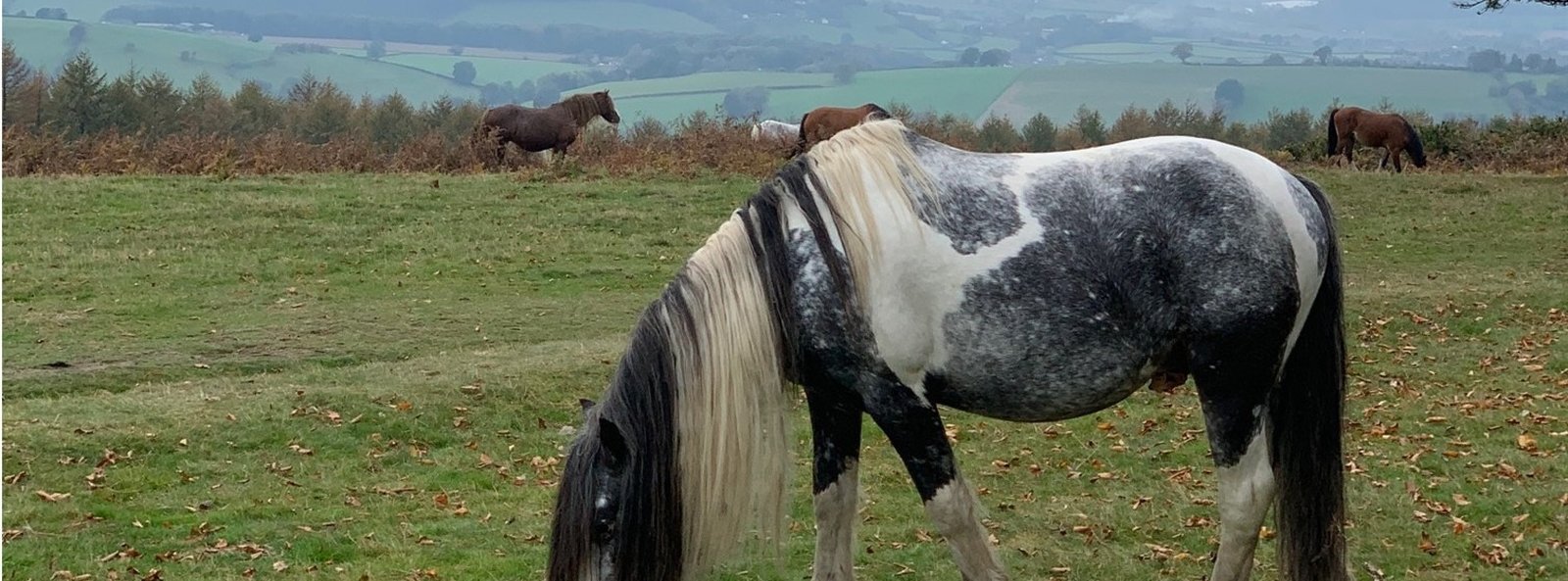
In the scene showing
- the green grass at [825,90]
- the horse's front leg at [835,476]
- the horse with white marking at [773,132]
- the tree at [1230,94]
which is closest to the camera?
the horse's front leg at [835,476]

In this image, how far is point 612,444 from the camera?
13.1 ft

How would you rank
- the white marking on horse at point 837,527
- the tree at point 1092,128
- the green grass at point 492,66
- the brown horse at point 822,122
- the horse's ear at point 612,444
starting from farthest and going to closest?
the green grass at point 492,66, the tree at point 1092,128, the brown horse at point 822,122, the white marking on horse at point 837,527, the horse's ear at point 612,444

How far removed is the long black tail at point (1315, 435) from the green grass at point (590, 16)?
102m

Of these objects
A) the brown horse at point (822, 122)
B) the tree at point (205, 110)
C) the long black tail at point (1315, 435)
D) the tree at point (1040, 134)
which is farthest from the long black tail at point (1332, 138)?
the long black tail at point (1315, 435)

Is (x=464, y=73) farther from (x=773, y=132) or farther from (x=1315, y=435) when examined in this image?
(x=1315, y=435)

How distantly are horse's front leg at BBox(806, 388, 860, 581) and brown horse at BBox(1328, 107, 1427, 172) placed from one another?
20103mm

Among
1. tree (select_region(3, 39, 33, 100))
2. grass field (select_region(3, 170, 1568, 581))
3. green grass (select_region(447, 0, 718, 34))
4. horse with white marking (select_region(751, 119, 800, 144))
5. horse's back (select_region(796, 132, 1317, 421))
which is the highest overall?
green grass (select_region(447, 0, 718, 34))

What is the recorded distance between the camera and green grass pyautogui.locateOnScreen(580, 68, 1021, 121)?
66562mm

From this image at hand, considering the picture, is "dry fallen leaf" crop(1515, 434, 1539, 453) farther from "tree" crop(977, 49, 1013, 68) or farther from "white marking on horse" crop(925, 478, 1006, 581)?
"tree" crop(977, 49, 1013, 68)

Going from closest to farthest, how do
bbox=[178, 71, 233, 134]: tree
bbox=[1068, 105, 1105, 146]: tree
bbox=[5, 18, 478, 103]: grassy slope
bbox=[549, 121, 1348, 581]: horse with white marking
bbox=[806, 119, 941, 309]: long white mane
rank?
bbox=[549, 121, 1348, 581]: horse with white marking
bbox=[806, 119, 941, 309]: long white mane
bbox=[178, 71, 233, 134]: tree
bbox=[1068, 105, 1105, 146]: tree
bbox=[5, 18, 478, 103]: grassy slope

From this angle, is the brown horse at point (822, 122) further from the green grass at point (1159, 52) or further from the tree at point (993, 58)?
the green grass at point (1159, 52)

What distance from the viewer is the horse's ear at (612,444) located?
3943 millimetres

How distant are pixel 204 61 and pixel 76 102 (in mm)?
38957

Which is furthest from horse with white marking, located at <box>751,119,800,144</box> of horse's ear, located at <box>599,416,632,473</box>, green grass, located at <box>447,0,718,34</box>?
green grass, located at <box>447,0,718,34</box>
